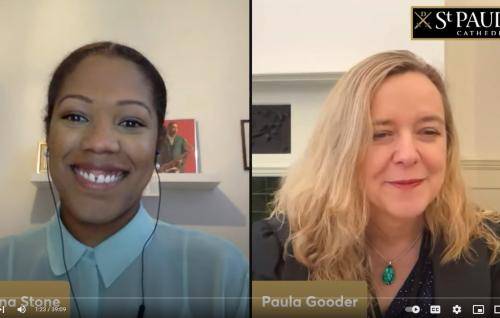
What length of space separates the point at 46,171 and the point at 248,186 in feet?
2.13

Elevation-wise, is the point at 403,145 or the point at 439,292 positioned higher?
the point at 403,145

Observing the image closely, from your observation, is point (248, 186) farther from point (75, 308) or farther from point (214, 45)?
point (75, 308)

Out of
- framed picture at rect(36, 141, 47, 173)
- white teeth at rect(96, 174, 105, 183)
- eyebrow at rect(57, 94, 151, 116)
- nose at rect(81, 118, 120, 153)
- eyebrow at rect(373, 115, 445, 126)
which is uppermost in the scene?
eyebrow at rect(57, 94, 151, 116)

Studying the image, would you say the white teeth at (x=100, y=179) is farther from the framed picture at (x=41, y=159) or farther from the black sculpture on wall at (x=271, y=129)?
the black sculpture on wall at (x=271, y=129)

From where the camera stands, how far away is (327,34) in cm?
156

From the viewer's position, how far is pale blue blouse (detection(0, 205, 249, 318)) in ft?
5.26

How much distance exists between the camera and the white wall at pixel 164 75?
1.59 m

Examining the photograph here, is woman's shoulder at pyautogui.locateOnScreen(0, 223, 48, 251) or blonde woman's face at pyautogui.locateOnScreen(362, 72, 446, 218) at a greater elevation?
blonde woman's face at pyautogui.locateOnScreen(362, 72, 446, 218)

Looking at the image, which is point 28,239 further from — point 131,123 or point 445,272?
point 445,272

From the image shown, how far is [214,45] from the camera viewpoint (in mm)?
1599

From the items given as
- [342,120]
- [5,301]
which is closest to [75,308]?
[5,301]

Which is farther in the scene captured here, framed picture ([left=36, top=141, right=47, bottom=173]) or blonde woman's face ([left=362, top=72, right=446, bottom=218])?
framed picture ([left=36, top=141, right=47, bottom=173])

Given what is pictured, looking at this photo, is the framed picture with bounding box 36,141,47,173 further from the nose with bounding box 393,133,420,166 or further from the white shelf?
the nose with bounding box 393,133,420,166

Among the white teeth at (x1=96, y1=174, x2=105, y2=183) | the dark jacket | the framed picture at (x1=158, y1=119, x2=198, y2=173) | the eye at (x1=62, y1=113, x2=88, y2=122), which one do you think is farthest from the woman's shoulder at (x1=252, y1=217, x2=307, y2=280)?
the eye at (x1=62, y1=113, x2=88, y2=122)
